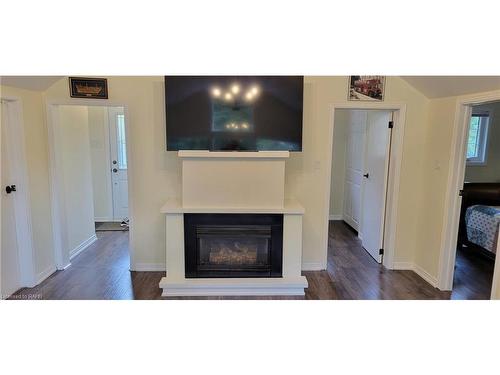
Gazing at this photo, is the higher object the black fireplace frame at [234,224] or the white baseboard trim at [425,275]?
the black fireplace frame at [234,224]

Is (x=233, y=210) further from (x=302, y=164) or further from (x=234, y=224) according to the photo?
(x=302, y=164)

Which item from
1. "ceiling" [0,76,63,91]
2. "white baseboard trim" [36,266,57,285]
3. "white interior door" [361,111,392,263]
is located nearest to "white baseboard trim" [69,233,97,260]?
"white baseboard trim" [36,266,57,285]

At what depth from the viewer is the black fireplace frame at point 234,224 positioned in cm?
304

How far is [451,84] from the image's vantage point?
109 inches

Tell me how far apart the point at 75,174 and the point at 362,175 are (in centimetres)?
390

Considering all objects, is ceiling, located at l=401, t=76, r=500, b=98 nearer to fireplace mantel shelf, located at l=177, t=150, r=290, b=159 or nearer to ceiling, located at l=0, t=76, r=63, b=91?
fireplace mantel shelf, located at l=177, t=150, r=290, b=159

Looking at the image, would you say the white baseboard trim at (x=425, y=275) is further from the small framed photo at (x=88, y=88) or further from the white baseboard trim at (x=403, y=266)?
the small framed photo at (x=88, y=88)

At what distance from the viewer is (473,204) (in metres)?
4.09

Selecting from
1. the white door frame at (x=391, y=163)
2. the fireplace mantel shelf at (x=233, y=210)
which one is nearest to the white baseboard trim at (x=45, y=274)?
the fireplace mantel shelf at (x=233, y=210)

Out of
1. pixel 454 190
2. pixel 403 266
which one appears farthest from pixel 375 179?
pixel 403 266

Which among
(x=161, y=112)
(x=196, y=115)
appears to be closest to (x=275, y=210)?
(x=196, y=115)

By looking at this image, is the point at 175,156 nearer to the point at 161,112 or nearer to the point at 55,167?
the point at 161,112

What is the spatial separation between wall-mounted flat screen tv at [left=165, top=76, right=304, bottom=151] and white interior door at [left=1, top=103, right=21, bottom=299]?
140cm

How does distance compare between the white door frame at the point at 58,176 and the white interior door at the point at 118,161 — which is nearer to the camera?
the white door frame at the point at 58,176
